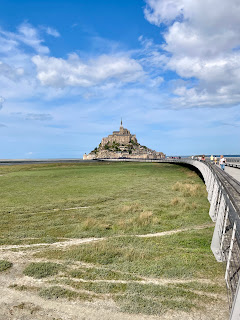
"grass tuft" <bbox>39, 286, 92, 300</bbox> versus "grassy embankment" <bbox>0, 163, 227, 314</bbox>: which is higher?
"grassy embankment" <bbox>0, 163, 227, 314</bbox>

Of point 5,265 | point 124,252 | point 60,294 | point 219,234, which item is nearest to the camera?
point 60,294

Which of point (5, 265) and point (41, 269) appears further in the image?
point (5, 265)

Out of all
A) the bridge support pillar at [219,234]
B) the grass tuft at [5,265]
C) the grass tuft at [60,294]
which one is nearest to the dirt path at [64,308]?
the grass tuft at [60,294]

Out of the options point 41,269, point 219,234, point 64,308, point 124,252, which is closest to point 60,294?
point 64,308

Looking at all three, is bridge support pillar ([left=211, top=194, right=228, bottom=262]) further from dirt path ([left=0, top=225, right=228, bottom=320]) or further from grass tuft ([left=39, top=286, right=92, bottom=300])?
grass tuft ([left=39, top=286, right=92, bottom=300])

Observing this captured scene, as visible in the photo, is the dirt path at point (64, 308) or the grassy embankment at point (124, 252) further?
the grassy embankment at point (124, 252)

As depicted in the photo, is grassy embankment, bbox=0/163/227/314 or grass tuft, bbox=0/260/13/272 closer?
grassy embankment, bbox=0/163/227/314

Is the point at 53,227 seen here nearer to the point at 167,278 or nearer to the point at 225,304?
the point at 167,278

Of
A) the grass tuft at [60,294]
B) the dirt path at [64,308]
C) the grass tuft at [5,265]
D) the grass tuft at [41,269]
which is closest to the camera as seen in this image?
the dirt path at [64,308]

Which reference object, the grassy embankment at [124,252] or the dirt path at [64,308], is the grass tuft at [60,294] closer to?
the grassy embankment at [124,252]

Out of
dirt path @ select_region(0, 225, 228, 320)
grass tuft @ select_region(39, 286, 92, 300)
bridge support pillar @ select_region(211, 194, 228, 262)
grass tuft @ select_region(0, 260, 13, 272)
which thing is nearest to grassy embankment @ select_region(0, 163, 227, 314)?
grass tuft @ select_region(39, 286, 92, 300)

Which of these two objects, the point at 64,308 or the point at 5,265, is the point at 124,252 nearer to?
the point at 64,308

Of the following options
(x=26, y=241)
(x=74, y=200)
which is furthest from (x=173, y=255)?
(x=74, y=200)

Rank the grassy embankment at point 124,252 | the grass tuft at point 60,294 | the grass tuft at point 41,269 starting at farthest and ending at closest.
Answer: the grass tuft at point 41,269 < the grassy embankment at point 124,252 < the grass tuft at point 60,294
